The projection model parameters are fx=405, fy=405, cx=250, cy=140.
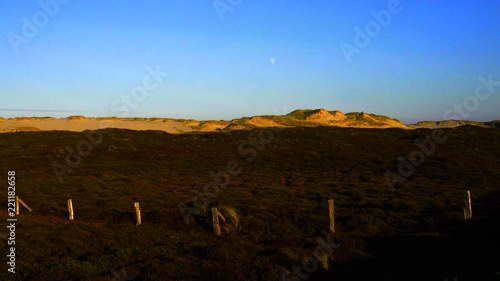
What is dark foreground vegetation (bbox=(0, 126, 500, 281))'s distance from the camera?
52.9ft

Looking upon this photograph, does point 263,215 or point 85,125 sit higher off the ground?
point 85,125

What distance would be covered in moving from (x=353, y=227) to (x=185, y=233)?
34.3 ft

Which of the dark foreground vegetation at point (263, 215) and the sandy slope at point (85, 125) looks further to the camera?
the sandy slope at point (85, 125)

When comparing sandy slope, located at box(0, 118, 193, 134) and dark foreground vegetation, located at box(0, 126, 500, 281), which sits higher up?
sandy slope, located at box(0, 118, 193, 134)

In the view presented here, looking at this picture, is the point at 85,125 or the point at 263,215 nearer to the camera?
the point at 263,215

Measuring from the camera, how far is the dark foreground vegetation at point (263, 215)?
52.9 ft

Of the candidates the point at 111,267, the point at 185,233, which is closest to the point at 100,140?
the point at 185,233

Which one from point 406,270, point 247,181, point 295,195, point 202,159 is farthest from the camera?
point 202,159

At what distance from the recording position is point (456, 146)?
65.8 meters

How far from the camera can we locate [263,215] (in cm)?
2786

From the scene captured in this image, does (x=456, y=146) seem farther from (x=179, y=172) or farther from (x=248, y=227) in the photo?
(x=248, y=227)

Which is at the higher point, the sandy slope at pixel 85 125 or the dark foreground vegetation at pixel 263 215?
the sandy slope at pixel 85 125

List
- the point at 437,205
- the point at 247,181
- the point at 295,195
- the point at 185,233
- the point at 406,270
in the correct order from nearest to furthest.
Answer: the point at 406,270
the point at 185,233
the point at 437,205
the point at 295,195
the point at 247,181

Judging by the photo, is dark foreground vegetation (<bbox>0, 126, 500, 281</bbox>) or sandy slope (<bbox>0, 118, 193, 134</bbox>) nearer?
dark foreground vegetation (<bbox>0, 126, 500, 281</bbox>)
